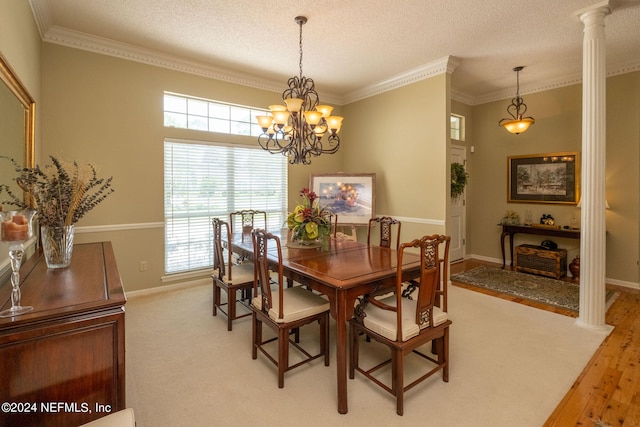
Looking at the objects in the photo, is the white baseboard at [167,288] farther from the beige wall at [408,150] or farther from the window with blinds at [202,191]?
the beige wall at [408,150]

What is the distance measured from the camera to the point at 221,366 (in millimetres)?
2443

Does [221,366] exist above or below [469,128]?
below

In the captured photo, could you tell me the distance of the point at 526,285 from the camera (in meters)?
4.34

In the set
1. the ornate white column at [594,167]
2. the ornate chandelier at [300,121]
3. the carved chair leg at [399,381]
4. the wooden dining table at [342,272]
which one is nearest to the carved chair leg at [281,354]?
→ the wooden dining table at [342,272]

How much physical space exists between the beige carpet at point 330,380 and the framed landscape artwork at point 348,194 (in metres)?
2.24

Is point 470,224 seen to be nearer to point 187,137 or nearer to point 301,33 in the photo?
point 301,33

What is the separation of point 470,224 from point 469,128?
1797 millimetres

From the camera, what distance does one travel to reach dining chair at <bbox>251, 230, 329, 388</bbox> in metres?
2.16

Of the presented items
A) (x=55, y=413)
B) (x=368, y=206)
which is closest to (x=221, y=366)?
(x=55, y=413)

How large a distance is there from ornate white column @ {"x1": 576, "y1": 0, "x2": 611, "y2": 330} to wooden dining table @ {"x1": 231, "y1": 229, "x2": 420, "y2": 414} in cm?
190

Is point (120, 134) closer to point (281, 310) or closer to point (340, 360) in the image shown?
point (281, 310)

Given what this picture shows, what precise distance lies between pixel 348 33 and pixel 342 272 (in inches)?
105

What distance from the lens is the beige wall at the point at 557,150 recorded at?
4.27 meters

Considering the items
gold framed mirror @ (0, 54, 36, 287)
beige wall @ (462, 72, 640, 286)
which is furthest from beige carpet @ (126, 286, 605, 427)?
beige wall @ (462, 72, 640, 286)
